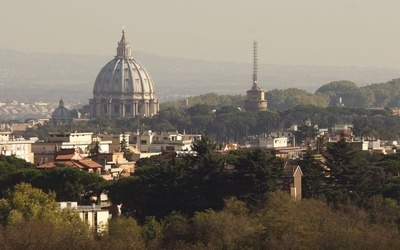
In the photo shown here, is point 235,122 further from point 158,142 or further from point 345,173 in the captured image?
point 345,173

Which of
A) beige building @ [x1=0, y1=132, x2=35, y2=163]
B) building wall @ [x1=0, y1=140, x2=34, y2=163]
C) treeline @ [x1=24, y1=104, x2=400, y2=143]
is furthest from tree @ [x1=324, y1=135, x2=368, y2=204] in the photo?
treeline @ [x1=24, y1=104, x2=400, y2=143]

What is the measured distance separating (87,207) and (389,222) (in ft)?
26.9

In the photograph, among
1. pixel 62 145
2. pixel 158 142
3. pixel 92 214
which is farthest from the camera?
pixel 158 142

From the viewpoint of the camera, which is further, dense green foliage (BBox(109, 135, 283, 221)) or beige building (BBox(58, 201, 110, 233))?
dense green foliage (BBox(109, 135, 283, 221))

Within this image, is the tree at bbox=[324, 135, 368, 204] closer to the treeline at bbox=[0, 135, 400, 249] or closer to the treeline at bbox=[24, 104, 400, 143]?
the treeline at bbox=[0, 135, 400, 249]

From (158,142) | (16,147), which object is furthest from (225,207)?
(158,142)

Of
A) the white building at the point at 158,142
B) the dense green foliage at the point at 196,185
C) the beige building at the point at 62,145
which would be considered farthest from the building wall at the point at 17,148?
the dense green foliage at the point at 196,185

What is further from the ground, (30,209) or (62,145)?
(62,145)

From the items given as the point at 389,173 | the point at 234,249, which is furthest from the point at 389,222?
the point at 389,173

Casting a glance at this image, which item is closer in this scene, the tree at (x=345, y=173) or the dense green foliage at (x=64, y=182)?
the tree at (x=345, y=173)

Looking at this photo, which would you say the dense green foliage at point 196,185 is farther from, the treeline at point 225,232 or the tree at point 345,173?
the treeline at point 225,232

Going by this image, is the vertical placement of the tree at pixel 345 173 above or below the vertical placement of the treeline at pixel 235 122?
below

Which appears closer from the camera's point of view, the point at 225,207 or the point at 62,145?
the point at 225,207

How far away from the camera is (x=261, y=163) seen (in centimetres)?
5788
